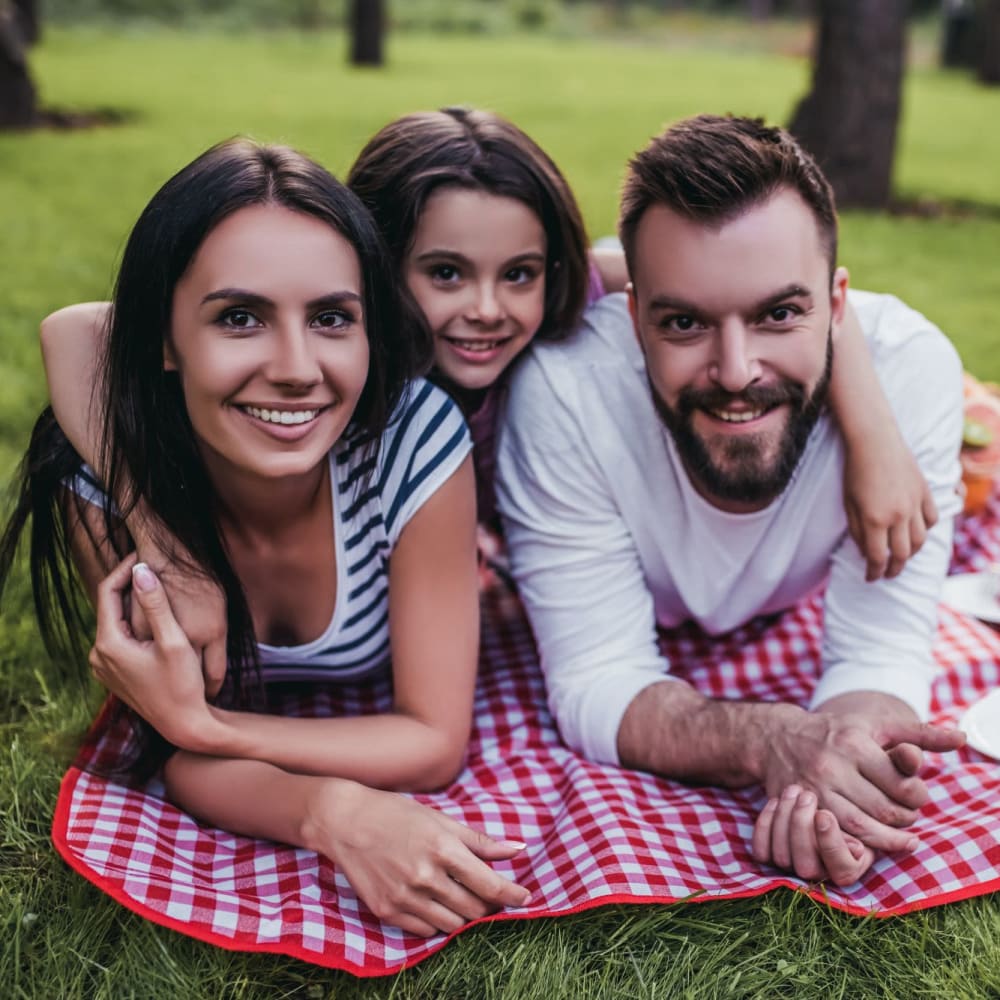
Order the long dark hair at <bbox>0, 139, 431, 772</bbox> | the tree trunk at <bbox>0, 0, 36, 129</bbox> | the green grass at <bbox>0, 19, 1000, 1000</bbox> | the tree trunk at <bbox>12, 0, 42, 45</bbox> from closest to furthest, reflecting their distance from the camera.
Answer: the green grass at <bbox>0, 19, 1000, 1000</bbox>
the long dark hair at <bbox>0, 139, 431, 772</bbox>
the tree trunk at <bbox>0, 0, 36, 129</bbox>
the tree trunk at <bbox>12, 0, 42, 45</bbox>

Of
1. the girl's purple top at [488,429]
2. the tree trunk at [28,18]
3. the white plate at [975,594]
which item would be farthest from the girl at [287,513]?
the tree trunk at [28,18]

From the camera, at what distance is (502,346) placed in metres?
2.86

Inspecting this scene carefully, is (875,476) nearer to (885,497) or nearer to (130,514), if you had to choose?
(885,497)

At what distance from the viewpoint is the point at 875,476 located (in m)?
2.58

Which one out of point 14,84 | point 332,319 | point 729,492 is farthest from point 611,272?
point 14,84

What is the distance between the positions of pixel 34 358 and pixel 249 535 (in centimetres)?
310

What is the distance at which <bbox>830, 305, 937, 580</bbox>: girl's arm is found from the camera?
2584mm

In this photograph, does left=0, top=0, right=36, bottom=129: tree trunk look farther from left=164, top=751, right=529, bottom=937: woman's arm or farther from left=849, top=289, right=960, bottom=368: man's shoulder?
left=164, top=751, right=529, bottom=937: woman's arm

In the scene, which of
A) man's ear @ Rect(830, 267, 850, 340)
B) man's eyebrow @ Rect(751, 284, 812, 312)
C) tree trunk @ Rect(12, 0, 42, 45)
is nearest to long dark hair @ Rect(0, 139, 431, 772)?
man's eyebrow @ Rect(751, 284, 812, 312)

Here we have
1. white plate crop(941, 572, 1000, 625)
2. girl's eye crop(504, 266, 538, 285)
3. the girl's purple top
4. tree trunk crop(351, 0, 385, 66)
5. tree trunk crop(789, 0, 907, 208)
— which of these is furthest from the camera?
tree trunk crop(351, 0, 385, 66)

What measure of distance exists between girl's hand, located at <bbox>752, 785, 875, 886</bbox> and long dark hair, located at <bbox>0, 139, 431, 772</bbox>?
3.54 ft

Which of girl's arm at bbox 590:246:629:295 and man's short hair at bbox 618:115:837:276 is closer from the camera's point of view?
man's short hair at bbox 618:115:837:276

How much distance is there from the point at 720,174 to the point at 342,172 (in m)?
2.45

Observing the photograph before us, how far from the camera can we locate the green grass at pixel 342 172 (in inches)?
81.0
